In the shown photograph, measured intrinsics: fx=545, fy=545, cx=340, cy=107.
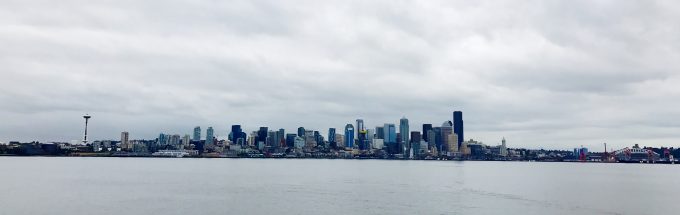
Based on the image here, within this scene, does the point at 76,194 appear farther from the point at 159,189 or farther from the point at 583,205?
the point at 583,205

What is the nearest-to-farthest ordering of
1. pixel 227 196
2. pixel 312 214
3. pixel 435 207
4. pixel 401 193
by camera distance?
pixel 312 214 → pixel 435 207 → pixel 227 196 → pixel 401 193

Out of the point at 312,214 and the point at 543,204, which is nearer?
the point at 312,214

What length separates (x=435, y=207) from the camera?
71.8 meters

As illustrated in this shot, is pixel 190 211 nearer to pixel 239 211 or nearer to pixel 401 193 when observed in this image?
pixel 239 211

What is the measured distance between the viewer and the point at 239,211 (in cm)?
6700

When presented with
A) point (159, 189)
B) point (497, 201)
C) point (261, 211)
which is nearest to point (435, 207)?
point (497, 201)

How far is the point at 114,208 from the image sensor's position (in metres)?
67.8

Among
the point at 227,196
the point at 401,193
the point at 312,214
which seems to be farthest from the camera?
the point at 401,193

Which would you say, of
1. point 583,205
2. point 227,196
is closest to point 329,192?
point 227,196

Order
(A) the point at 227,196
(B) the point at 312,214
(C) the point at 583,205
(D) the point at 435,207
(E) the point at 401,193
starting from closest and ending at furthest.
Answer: (B) the point at 312,214, (D) the point at 435,207, (C) the point at 583,205, (A) the point at 227,196, (E) the point at 401,193

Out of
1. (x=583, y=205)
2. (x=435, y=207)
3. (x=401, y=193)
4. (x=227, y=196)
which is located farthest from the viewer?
(x=401, y=193)

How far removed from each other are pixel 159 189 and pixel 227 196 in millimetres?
19446

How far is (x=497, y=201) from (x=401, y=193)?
1819cm

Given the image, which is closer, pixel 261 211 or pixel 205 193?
pixel 261 211
